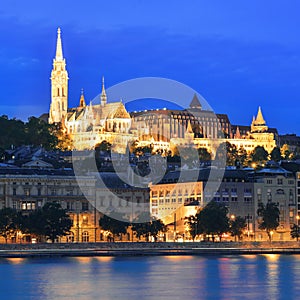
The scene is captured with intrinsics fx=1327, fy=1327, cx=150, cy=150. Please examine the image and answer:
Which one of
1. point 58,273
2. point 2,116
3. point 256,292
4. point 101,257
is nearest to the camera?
point 256,292

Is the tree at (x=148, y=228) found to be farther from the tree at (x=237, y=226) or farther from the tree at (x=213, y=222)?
the tree at (x=237, y=226)

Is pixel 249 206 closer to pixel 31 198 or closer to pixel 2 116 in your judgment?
pixel 31 198

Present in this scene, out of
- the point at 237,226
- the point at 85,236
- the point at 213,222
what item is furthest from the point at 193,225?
the point at 85,236

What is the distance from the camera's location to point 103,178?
130625 millimetres

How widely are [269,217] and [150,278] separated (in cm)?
3949

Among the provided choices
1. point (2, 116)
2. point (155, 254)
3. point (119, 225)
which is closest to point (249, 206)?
point (119, 225)

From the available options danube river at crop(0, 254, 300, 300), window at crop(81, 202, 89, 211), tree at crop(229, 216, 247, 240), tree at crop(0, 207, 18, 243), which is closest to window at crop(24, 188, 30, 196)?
window at crop(81, 202, 89, 211)

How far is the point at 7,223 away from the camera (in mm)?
112875

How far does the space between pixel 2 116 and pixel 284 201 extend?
247ft

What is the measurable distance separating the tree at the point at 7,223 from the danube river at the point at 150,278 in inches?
463

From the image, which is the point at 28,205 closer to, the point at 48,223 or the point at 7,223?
the point at 7,223

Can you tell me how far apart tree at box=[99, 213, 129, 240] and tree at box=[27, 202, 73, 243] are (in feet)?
16.5

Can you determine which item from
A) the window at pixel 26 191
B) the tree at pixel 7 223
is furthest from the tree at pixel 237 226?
the window at pixel 26 191

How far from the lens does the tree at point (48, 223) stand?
112m
